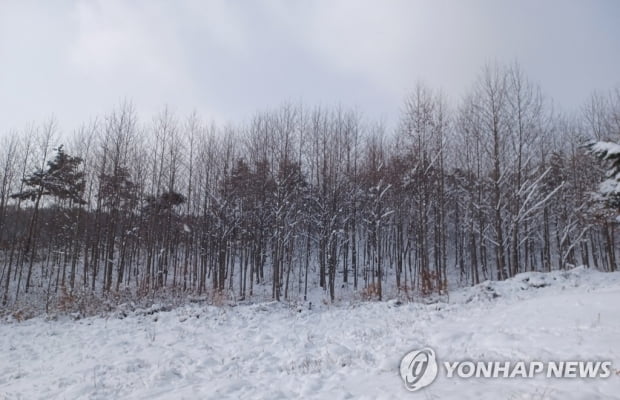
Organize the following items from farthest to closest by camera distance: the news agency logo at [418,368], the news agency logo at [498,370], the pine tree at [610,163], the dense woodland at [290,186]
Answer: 1. the dense woodland at [290,186]
2. the pine tree at [610,163]
3. the news agency logo at [418,368]
4. the news agency logo at [498,370]

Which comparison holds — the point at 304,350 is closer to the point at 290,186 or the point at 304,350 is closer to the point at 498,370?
the point at 498,370

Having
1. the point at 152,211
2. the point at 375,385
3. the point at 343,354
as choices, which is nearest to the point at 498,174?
the point at 343,354

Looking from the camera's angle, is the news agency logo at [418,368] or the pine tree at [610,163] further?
the pine tree at [610,163]

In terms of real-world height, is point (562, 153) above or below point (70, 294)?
above

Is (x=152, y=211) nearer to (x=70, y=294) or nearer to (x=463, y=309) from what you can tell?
(x=70, y=294)

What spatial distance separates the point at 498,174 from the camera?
66.3 ft

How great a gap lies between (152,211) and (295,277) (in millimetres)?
13357

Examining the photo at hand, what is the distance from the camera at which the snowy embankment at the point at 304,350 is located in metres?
4.97

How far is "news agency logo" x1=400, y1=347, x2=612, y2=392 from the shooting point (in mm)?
4445

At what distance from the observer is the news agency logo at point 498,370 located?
4.45 metres

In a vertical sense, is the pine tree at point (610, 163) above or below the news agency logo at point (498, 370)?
above

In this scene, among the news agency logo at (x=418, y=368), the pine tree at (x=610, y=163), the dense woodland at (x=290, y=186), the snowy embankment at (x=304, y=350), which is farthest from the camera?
the dense woodland at (x=290, y=186)

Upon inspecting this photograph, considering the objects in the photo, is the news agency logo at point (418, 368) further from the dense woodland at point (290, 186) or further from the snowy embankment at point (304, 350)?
the dense woodland at point (290, 186)

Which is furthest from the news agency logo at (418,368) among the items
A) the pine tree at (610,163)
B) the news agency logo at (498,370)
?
the pine tree at (610,163)
